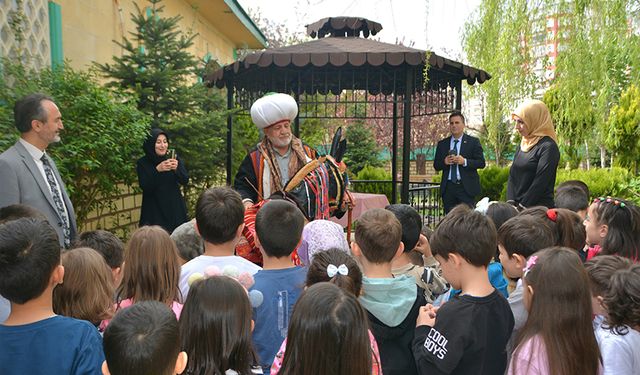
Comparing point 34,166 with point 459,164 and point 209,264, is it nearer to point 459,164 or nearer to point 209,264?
point 209,264

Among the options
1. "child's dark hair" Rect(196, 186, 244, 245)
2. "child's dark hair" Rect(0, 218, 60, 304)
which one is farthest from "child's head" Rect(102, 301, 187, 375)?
"child's dark hair" Rect(196, 186, 244, 245)

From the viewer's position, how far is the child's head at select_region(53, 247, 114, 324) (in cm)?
227

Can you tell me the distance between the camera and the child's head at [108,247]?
2.93m

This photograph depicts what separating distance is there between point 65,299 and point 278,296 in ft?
2.87

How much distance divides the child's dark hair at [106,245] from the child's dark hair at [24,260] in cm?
105

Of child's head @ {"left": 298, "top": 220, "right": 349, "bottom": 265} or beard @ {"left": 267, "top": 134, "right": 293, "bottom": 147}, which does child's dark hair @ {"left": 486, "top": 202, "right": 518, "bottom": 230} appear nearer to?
child's head @ {"left": 298, "top": 220, "right": 349, "bottom": 265}

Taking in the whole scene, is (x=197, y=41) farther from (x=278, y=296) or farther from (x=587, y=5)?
(x=278, y=296)

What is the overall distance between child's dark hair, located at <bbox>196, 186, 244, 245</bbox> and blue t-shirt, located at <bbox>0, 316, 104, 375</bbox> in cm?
104

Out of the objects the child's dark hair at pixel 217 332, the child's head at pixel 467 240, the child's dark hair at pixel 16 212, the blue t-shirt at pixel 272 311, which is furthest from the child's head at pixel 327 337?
the child's dark hair at pixel 16 212

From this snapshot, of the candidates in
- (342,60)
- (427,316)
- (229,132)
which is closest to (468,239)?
(427,316)

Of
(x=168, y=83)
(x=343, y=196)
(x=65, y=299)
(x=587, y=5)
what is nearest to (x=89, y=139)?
(x=168, y=83)

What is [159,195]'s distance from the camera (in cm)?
535

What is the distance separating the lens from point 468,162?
6.80 m

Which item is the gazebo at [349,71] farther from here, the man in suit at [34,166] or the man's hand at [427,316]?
the man's hand at [427,316]
